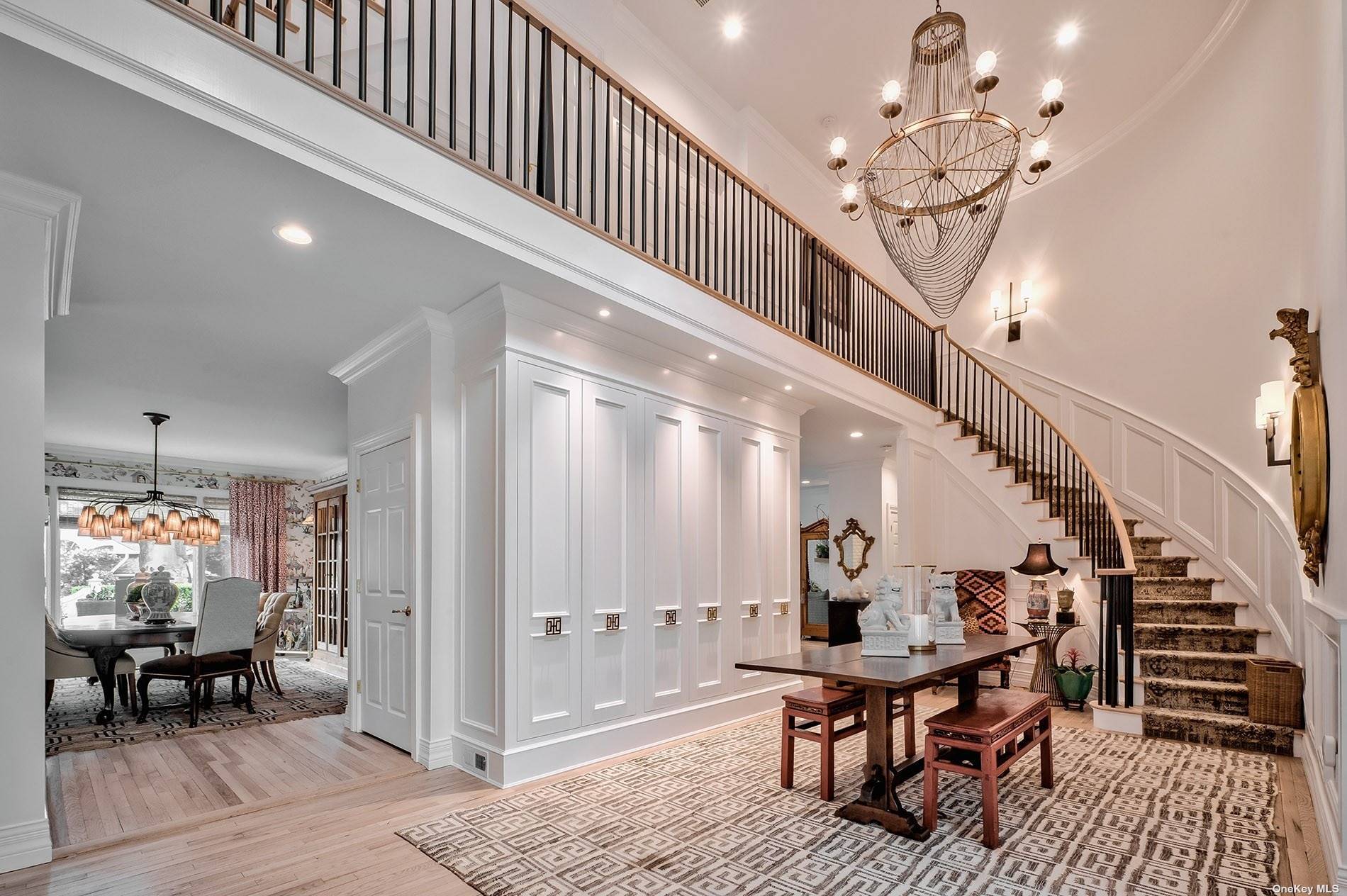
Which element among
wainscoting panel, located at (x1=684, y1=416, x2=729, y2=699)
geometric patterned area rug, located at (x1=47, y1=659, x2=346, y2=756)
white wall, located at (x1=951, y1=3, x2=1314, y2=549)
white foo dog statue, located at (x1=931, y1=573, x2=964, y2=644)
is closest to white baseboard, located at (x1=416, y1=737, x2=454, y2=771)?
wainscoting panel, located at (x1=684, y1=416, x2=729, y2=699)

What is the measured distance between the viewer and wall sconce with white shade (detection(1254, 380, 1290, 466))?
4965 millimetres

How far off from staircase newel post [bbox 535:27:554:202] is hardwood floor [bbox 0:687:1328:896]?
3252 millimetres

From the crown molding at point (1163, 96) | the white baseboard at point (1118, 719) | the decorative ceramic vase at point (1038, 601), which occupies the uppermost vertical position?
the crown molding at point (1163, 96)

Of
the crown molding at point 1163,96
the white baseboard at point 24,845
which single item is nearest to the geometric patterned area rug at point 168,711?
the white baseboard at point 24,845

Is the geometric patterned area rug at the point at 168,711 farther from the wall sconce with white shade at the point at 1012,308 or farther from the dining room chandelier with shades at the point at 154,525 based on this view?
the wall sconce with white shade at the point at 1012,308

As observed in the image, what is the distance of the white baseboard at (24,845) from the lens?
2889 mm

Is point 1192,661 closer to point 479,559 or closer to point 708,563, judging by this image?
→ point 708,563

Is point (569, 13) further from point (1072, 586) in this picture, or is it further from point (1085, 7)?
→ point (1072, 586)

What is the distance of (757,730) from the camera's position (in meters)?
5.31

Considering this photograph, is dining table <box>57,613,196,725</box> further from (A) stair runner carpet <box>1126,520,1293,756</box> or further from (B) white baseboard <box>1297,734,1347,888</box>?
(A) stair runner carpet <box>1126,520,1293,756</box>

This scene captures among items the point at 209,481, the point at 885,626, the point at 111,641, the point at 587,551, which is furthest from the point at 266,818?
the point at 209,481

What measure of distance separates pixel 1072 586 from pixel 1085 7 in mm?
5046

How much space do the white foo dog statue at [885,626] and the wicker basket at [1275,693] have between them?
2758 mm

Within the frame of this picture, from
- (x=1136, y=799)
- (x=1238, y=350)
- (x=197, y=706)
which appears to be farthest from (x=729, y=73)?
(x=197, y=706)
